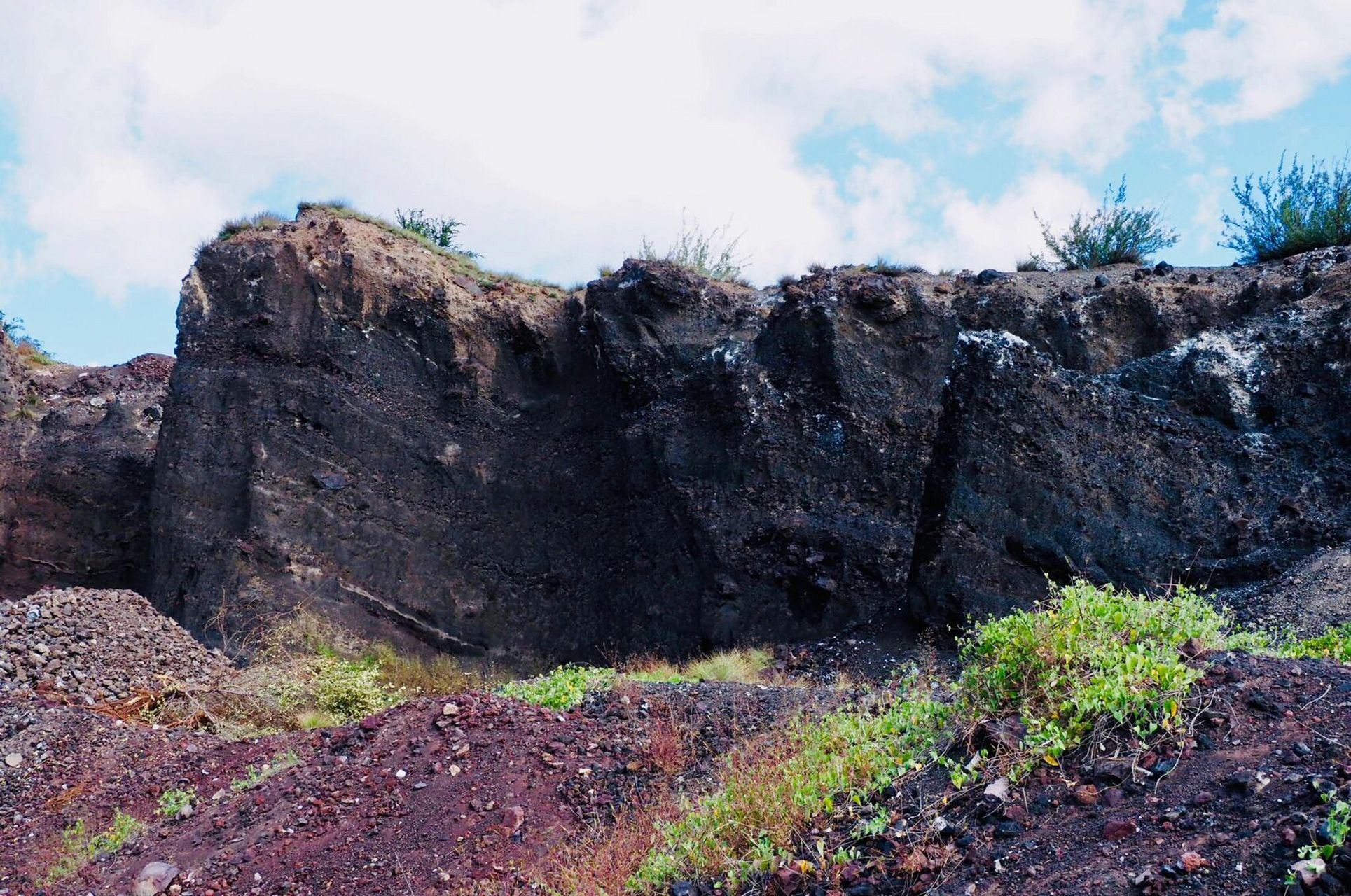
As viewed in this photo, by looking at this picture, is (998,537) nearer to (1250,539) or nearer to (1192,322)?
(1250,539)

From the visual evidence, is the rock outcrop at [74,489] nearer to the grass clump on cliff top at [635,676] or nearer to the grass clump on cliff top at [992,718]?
the grass clump on cliff top at [635,676]

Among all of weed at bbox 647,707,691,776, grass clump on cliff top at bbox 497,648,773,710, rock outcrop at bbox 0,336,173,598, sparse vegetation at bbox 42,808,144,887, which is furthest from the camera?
rock outcrop at bbox 0,336,173,598

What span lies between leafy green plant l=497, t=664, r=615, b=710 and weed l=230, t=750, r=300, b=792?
160 cm

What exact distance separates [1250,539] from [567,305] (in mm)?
9753

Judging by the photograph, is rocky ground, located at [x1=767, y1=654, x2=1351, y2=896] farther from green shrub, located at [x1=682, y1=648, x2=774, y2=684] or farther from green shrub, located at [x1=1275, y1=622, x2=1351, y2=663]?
green shrub, located at [x1=682, y1=648, x2=774, y2=684]

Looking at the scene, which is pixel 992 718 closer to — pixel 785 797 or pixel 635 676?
pixel 785 797

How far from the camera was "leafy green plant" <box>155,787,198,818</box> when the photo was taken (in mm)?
8117

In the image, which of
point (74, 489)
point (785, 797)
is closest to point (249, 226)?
point (74, 489)

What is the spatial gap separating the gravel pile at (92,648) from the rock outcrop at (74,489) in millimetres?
4857

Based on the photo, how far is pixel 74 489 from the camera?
16953mm

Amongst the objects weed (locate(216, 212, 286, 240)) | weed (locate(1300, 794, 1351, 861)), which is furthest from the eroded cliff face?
weed (locate(1300, 794, 1351, 861))

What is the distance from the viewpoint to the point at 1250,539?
12.1 metres

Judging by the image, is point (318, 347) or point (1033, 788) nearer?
point (1033, 788)

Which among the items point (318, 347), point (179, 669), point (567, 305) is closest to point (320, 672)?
point (179, 669)
